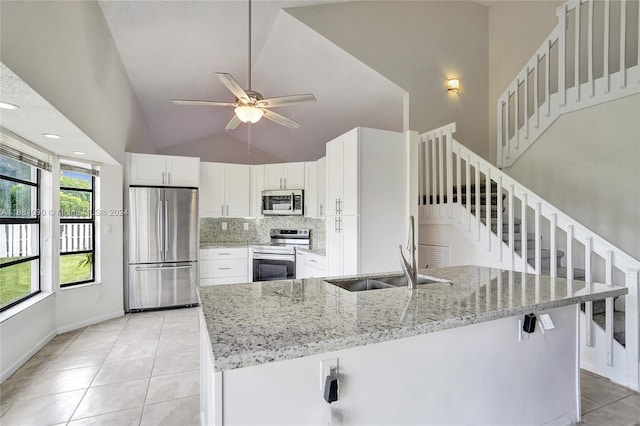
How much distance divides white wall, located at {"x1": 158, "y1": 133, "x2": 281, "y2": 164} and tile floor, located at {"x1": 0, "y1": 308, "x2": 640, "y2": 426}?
4656mm

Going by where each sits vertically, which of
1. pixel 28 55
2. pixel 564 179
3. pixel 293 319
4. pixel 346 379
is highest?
pixel 28 55

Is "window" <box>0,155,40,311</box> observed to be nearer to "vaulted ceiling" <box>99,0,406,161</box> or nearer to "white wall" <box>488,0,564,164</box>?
"vaulted ceiling" <box>99,0,406,161</box>

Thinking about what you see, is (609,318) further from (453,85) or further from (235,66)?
(235,66)

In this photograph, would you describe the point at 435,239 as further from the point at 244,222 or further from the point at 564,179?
the point at 244,222

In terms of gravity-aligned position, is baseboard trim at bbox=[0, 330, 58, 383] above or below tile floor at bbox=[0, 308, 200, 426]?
above

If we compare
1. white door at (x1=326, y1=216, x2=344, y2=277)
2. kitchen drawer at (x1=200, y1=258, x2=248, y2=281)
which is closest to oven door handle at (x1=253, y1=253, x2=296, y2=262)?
kitchen drawer at (x1=200, y1=258, x2=248, y2=281)

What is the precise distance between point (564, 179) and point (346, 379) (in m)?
4.20

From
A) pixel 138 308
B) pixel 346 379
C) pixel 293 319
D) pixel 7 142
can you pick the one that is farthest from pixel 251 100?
pixel 138 308

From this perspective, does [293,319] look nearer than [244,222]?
Yes

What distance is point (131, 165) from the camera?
4418 millimetres

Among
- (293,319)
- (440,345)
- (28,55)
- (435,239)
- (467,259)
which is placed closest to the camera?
(293,319)

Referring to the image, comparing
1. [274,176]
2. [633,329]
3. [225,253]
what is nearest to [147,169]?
[225,253]

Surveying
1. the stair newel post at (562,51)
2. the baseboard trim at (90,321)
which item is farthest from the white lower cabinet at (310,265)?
the stair newel post at (562,51)

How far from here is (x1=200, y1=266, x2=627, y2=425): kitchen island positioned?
1.08 metres
